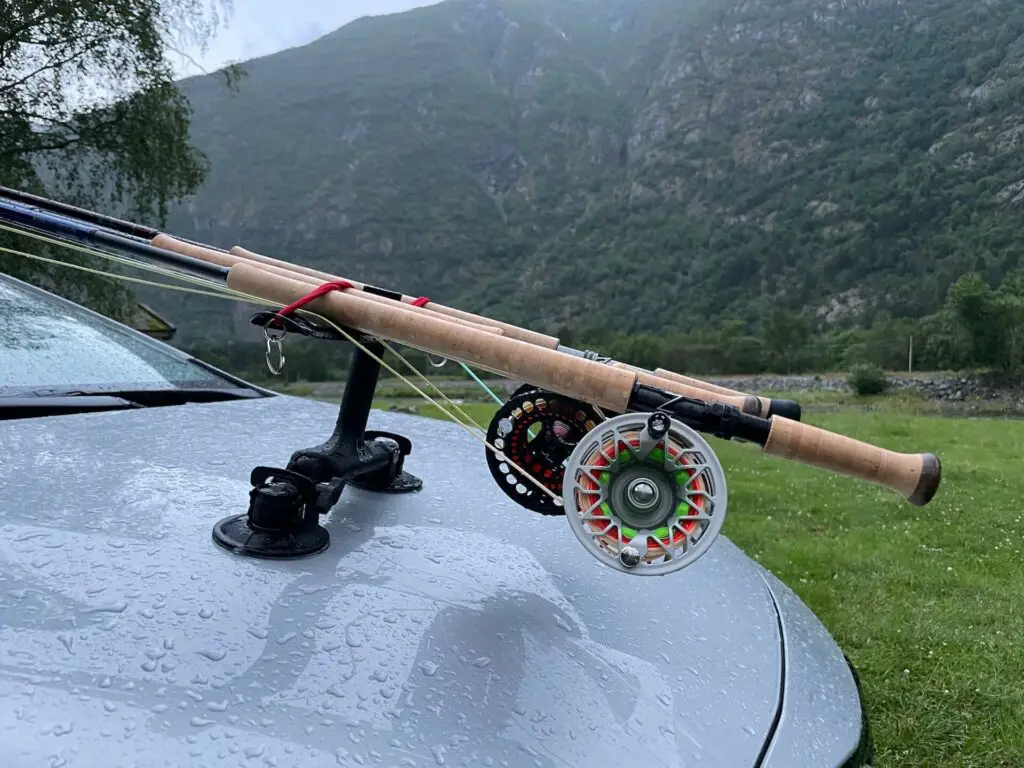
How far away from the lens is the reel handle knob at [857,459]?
1062 millimetres

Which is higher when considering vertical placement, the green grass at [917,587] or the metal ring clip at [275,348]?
the metal ring clip at [275,348]

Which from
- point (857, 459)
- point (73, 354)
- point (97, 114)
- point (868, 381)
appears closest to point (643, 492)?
point (857, 459)

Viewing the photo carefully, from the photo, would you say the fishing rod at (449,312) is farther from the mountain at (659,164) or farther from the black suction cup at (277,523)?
the mountain at (659,164)

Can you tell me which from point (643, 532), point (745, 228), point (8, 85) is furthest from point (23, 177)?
point (745, 228)

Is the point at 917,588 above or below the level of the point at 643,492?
below

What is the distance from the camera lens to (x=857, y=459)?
108 cm

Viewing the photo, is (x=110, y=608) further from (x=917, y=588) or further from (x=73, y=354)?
(x=917, y=588)

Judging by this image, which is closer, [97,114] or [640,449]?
[640,449]

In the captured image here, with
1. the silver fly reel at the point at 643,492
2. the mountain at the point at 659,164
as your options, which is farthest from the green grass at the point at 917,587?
the mountain at the point at 659,164

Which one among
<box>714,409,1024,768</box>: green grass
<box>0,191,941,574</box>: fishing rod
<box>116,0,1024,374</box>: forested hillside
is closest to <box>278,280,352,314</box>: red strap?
<box>0,191,941,574</box>: fishing rod

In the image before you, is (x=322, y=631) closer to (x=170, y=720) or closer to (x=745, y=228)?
(x=170, y=720)

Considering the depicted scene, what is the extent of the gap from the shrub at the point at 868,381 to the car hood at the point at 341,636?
969 inches

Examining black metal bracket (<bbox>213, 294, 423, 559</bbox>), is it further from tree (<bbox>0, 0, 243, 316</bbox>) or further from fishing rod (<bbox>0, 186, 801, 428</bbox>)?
tree (<bbox>0, 0, 243, 316</bbox>)

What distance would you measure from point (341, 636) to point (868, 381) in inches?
1004
